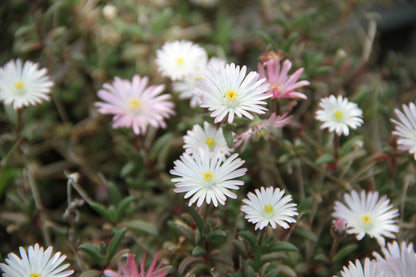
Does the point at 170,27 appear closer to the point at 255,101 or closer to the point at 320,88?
the point at 320,88

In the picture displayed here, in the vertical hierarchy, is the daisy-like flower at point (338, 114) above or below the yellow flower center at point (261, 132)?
above

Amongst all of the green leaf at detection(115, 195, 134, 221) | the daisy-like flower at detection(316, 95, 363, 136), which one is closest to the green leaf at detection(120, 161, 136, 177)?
the green leaf at detection(115, 195, 134, 221)

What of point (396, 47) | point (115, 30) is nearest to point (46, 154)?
point (115, 30)

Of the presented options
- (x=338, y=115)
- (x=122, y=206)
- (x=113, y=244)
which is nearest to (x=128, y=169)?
(x=122, y=206)

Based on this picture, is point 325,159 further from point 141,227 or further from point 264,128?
point 141,227

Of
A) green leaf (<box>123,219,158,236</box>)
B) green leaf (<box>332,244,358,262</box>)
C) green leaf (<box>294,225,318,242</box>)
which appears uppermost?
green leaf (<box>123,219,158,236</box>)

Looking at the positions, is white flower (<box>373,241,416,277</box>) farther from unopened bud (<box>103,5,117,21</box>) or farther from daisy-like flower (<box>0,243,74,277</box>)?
unopened bud (<box>103,5,117,21</box>)

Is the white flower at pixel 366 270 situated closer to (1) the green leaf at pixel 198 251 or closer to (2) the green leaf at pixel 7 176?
(1) the green leaf at pixel 198 251

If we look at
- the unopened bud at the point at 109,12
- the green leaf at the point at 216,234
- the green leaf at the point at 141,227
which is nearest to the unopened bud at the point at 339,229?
the green leaf at the point at 216,234
